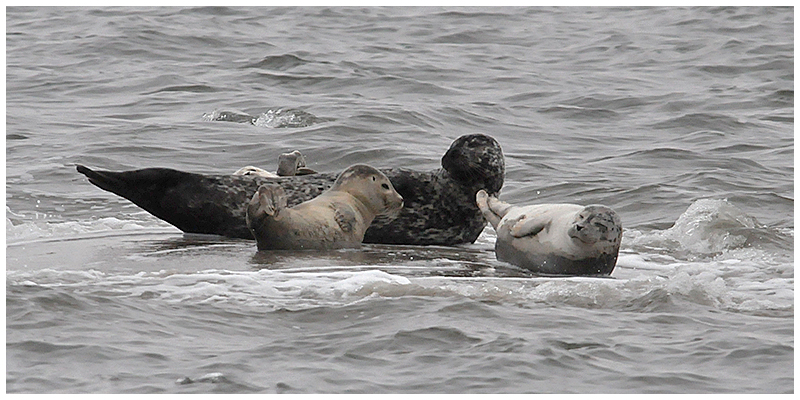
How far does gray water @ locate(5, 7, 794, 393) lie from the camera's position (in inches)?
207

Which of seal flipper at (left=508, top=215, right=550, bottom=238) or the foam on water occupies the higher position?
seal flipper at (left=508, top=215, right=550, bottom=238)

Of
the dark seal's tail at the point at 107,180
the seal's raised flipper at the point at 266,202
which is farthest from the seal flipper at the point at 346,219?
the dark seal's tail at the point at 107,180

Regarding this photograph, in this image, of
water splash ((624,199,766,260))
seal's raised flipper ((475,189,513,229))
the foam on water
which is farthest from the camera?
water splash ((624,199,766,260))

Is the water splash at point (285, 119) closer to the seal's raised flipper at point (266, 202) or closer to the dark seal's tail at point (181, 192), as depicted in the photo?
the dark seal's tail at point (181, 192)

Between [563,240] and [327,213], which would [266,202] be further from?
[563,240]

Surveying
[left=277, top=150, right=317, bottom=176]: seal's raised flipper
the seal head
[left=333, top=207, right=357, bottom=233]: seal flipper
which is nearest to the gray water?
[left=333, top=207, right=357, bottom=233]: seal flipper

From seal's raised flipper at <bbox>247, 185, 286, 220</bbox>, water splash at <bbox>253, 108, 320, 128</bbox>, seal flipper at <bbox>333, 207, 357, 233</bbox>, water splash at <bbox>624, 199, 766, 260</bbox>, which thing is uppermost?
seal's raised flipper at <bbox>247, 185, 286, 220</bbox>

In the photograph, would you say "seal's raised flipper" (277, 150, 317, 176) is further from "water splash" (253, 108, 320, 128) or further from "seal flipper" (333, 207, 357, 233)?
"water splash" (253, 108, 320, 128)

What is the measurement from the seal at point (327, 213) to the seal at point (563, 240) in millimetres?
763

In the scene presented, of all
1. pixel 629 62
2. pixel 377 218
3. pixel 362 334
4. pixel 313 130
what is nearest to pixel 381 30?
pixel 629 62

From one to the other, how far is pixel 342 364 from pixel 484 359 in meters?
0.58

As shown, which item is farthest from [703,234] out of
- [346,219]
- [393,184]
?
[346,219]

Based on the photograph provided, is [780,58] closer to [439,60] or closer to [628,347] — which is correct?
[439,60]

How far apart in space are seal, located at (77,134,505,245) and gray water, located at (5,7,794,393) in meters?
0.18
